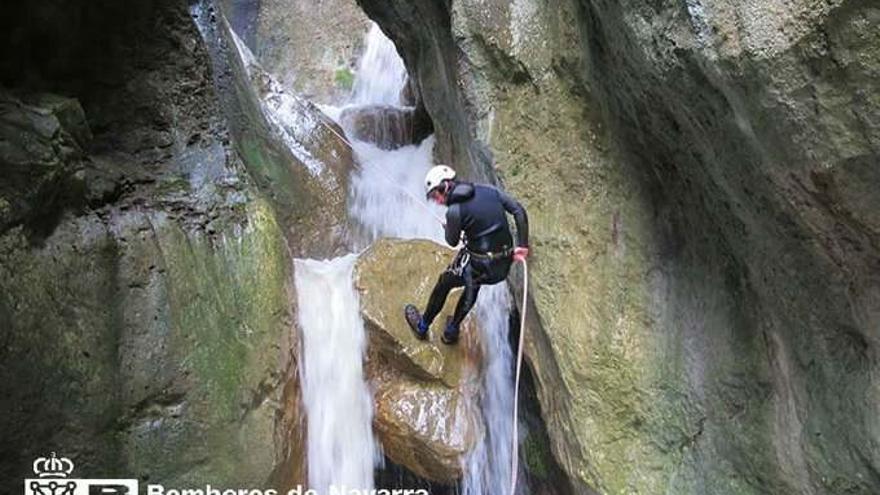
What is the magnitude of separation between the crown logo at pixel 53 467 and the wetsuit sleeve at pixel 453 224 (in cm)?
322

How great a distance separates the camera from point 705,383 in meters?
4.75

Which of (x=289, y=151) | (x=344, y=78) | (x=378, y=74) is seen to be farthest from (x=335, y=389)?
(x=344, y=78)

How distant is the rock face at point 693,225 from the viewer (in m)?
3.17

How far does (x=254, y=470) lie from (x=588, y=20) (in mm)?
4491

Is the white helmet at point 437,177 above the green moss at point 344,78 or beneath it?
beneath

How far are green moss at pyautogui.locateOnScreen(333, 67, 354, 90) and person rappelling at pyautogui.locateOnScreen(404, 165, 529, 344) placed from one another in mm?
12055

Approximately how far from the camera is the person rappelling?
5316mm

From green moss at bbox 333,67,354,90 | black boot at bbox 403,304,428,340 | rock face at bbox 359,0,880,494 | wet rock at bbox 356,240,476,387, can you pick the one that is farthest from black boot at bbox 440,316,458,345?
green moss at bbox 333,67,354,90

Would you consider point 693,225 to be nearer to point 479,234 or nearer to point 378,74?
point 479,234

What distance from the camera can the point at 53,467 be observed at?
438 centimetres

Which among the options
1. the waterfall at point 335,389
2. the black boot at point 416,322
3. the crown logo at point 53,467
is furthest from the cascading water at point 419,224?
the crown logo at point 53,467

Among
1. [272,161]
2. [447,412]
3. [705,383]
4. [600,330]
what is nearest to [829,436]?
[705,383]

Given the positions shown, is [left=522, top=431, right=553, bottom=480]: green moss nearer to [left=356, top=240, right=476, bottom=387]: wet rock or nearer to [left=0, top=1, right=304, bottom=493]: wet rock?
[left=356, top=240, right=476, bottom=387]: wet rock

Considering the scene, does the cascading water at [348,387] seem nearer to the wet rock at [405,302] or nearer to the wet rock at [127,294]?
the wet rock at [405,302]
